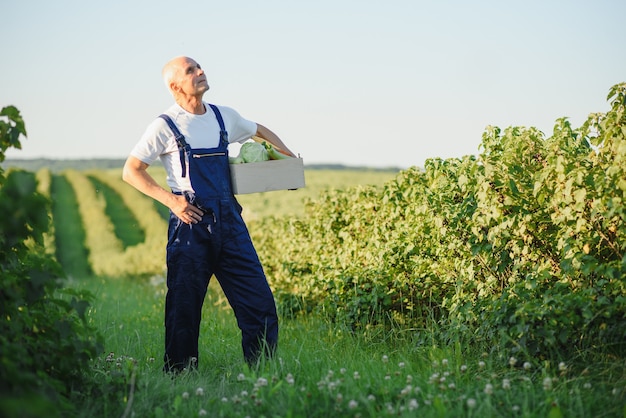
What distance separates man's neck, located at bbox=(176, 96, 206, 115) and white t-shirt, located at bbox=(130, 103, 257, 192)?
0.03 m

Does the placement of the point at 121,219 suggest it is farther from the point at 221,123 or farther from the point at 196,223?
the point at 196,223

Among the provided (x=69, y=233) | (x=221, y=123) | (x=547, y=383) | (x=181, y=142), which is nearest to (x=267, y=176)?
(x=221, y=123)

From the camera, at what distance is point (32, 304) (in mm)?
3484

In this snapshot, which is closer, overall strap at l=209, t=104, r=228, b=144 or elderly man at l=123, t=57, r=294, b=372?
elderly man at l=123, t=57, r=294, b=372

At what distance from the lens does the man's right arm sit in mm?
4484

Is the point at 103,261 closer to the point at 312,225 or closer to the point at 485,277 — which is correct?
the point at 312,225

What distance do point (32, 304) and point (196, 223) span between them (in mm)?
1260

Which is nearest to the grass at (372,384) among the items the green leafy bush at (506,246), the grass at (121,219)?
the green leafy bush at (506,246)

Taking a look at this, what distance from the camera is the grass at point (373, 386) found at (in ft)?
11.2

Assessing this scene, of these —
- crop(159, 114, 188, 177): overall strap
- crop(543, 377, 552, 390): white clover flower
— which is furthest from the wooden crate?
crop(543, 377, 552, 390): white clover flower

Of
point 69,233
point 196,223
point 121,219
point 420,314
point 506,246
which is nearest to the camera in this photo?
point 196,223

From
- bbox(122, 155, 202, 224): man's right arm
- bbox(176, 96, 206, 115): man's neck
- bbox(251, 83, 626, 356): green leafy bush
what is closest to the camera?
bbox(251, 83, 626, 356): green leafy bush

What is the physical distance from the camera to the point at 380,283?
5.86 meters

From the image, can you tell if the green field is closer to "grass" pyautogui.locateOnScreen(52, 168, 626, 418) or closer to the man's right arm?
"grass" pyautogui.locateOnScreen(52, 168, 626, 418)
